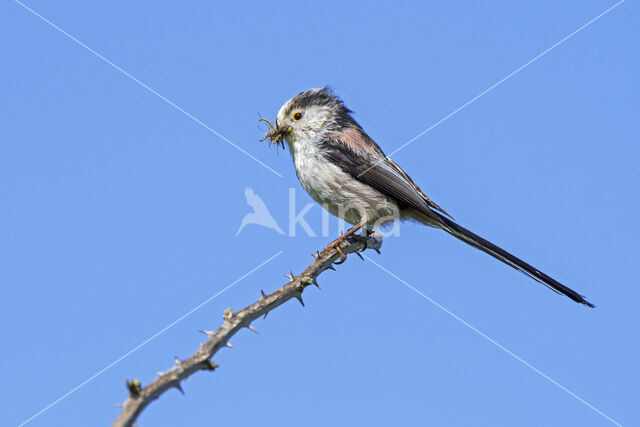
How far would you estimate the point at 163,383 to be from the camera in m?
3.33

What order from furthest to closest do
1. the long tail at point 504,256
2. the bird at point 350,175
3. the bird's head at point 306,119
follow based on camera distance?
the bird's head at point 306,119 → the bird at point 350,175 → the long tail at point 504,256

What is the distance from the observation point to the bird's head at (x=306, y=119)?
8.53 m

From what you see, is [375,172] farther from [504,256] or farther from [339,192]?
[504,256]

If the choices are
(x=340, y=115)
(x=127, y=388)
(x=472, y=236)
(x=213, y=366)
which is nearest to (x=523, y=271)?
(x=472, y=236)

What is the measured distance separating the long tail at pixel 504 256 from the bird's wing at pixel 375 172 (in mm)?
200

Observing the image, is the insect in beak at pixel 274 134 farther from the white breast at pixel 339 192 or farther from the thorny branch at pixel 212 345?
the thorny branch at pixel 212 345

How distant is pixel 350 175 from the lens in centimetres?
807

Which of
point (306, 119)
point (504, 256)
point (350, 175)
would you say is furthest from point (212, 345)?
point (306, 119)

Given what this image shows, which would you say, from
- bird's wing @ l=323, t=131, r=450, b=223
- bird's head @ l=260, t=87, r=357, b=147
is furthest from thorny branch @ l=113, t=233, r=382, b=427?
bird's head @ l=260, t=87, r=357, b=147

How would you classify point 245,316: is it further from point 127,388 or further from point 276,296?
point 127,388

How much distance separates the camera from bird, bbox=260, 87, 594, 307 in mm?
7984

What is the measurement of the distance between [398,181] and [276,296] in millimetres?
3839

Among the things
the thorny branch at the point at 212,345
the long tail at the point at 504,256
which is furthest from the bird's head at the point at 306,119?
the thorny branch at the point at 212,345

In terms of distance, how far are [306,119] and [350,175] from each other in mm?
1081
